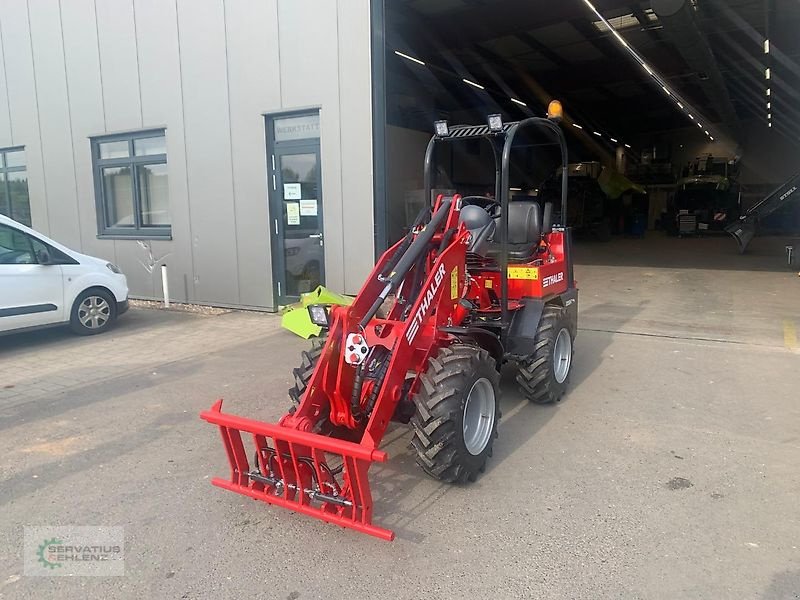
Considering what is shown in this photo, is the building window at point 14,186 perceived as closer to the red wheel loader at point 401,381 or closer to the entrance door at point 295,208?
the entrance door at point 295,208

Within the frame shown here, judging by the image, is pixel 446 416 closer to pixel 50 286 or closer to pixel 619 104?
pixel 50 286

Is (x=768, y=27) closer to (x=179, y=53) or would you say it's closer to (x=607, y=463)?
(x=179, y=53)

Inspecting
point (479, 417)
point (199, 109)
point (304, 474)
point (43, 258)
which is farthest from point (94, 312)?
point (479, 417)

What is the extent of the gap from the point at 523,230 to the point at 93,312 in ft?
20.0

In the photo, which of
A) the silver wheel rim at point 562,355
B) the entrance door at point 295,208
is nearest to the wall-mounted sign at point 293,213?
the entrance door at point 295,208

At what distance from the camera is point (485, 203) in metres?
5.12

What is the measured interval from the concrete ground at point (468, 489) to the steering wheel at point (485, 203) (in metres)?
1.72

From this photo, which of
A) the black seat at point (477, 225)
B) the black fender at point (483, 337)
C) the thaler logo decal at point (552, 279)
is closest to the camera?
the black fender at point (483, 337)

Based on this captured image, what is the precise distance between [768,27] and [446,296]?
12917 mm

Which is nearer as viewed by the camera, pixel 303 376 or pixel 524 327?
pixel 303 376

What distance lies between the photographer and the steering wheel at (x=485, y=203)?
16.0ft

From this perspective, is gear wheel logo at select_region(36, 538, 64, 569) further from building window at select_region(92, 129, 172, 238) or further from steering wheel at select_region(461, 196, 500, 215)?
building window at select_region(92, 129, 172, 238)

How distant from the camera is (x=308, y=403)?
11.3 ft

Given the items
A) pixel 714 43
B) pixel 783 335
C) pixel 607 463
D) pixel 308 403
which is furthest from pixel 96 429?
pixel 714 43
